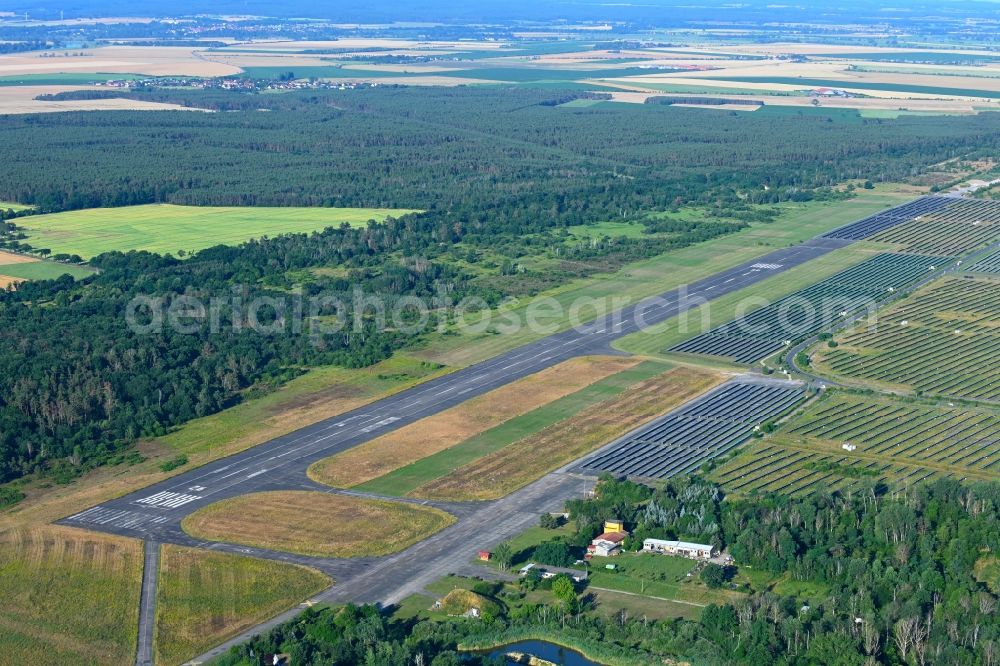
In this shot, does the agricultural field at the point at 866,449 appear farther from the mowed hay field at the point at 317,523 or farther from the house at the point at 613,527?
the mowed hay field at the point at 317,523

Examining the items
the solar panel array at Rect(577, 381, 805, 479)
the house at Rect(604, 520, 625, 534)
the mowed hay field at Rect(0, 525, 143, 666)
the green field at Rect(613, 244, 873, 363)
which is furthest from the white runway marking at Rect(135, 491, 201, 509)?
the green field at Rect(613, 244, 873, 363)

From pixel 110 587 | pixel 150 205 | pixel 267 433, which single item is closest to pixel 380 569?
pixel 110 587

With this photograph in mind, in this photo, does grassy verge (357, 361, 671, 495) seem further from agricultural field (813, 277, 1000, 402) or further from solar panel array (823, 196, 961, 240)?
solar panel array (823, 196, 961, 240)

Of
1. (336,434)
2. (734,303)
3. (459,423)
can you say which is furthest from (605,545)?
(734,303)

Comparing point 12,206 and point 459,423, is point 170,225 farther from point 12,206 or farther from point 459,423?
point 459,423

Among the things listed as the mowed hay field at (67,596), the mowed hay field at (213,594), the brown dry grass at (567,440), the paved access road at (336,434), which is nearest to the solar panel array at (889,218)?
the paved access road at (336,434)

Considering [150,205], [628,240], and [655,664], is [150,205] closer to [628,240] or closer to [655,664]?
[628,240]
